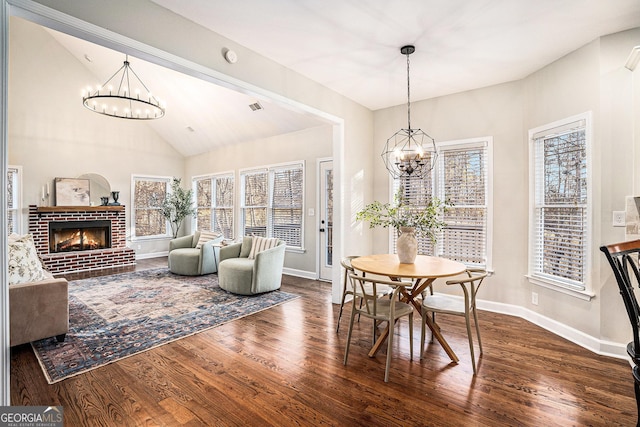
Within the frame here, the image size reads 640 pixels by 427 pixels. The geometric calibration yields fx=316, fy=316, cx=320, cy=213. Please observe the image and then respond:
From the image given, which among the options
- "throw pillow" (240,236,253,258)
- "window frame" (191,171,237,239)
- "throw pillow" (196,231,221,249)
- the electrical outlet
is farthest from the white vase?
"window frame" (191,171,237,239)

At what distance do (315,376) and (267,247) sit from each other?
2.80 meters

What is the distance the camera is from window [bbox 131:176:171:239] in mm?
8031

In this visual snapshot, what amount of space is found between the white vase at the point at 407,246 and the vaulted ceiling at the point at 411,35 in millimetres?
1831

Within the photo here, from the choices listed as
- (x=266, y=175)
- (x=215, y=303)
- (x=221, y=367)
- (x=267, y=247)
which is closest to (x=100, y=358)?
(x=221, y=367)

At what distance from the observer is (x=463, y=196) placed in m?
4.25

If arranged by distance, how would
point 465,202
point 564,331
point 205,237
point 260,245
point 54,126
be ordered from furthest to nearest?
point 54,126
point 205,237
point 260,245
point 465,202
point 564,331

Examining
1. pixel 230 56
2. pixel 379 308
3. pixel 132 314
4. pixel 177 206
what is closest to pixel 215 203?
pixel 177 206

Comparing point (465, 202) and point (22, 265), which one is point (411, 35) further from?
point (22, 265)

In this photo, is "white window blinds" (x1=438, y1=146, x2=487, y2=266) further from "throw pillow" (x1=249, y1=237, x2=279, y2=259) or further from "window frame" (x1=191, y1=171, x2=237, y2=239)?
"window frame" (x1=191, y1=171, x2=237, y2=239)

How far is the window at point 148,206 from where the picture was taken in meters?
8.03

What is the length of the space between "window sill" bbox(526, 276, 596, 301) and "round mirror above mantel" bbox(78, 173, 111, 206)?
850 centimetres

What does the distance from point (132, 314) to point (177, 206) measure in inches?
190

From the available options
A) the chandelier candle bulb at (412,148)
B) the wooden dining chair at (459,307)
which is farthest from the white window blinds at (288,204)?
the wooden dining chair at (459,307)

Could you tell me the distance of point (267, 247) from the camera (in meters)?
5.03
